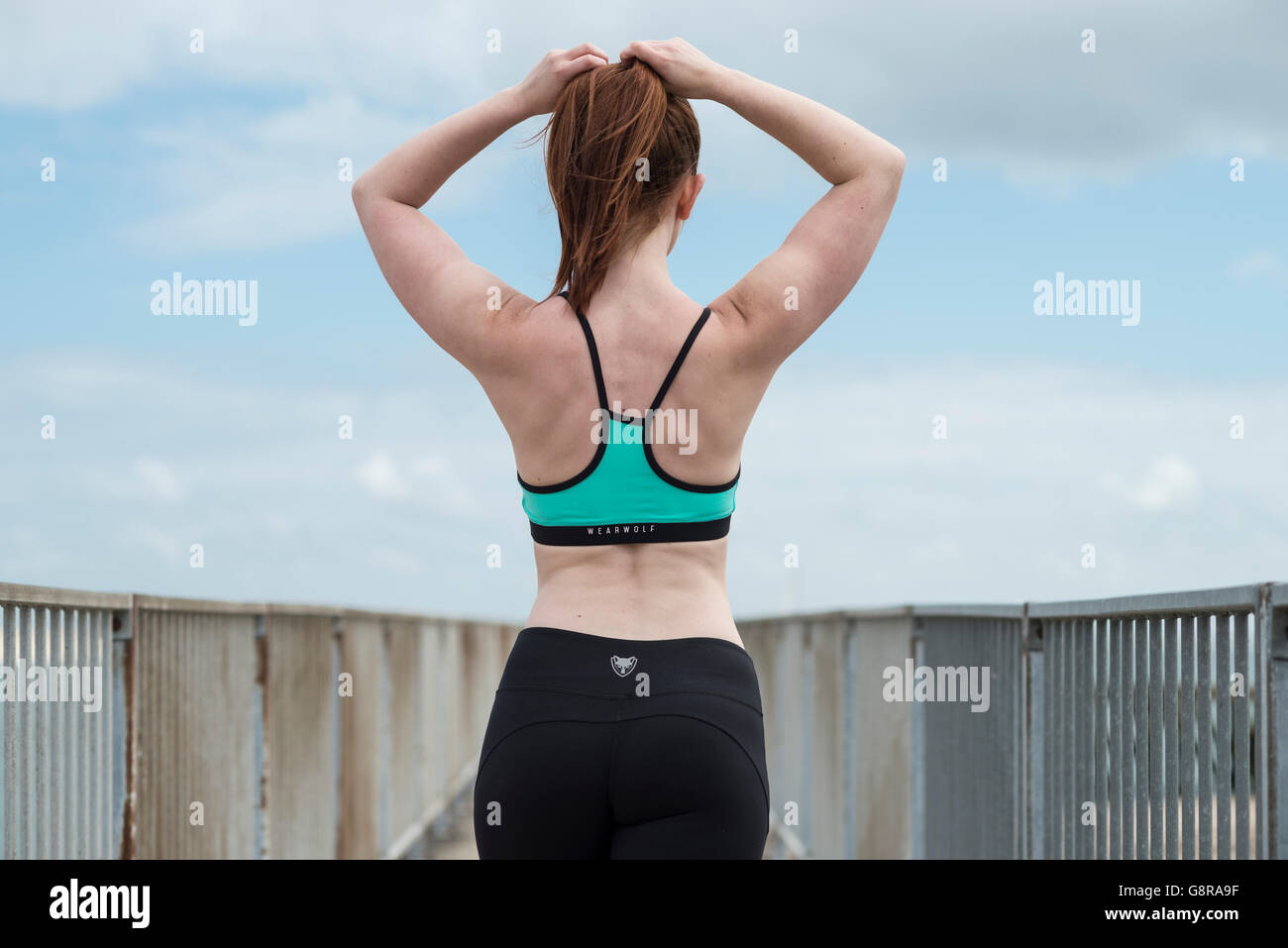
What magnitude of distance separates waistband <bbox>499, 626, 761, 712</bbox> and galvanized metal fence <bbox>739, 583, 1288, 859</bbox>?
1.46 meters

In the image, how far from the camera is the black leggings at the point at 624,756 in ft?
7.67

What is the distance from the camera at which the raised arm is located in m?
2.47

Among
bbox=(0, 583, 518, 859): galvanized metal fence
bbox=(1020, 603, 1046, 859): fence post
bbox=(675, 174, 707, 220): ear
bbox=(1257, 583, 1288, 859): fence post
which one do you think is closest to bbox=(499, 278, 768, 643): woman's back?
bbox=(675, 174, 707, 220): ear

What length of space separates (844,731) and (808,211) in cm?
604

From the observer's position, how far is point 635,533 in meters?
2.43

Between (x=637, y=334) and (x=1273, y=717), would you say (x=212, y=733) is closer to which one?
(x=637, y=334)

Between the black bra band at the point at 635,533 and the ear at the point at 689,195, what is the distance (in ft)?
2.07

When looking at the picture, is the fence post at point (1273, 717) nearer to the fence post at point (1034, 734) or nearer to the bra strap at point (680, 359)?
the bra strap at point (680, 359)
